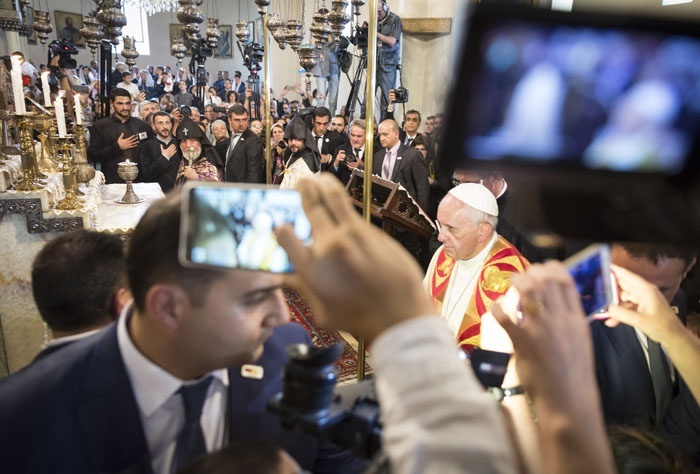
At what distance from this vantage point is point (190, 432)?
109 centimetres

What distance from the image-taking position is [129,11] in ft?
54.4

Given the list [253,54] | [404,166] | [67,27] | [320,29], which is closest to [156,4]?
[253,54]

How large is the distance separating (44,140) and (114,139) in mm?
2174

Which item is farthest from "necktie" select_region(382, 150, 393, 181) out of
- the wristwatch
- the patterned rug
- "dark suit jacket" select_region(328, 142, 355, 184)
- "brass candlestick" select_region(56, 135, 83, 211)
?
the wristwatch

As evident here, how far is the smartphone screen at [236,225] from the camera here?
2.11 ft

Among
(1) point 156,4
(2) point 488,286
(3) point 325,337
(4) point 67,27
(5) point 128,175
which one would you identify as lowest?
(3) point 325,337

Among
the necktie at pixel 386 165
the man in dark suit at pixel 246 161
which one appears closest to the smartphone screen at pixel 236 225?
the necktie at pixel 386 165

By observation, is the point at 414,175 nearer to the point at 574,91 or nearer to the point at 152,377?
the point at 152,377

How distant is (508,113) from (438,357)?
0.92 ft

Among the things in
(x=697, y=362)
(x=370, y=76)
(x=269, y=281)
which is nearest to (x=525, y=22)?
(x=269, y=281)

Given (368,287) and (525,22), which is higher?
(525,22)

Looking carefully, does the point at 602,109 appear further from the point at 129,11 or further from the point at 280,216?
the point at 129,11

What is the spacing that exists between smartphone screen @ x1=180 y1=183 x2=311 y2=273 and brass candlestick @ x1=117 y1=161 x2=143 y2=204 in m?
3.54

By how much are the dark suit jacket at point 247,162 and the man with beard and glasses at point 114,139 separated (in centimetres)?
105
